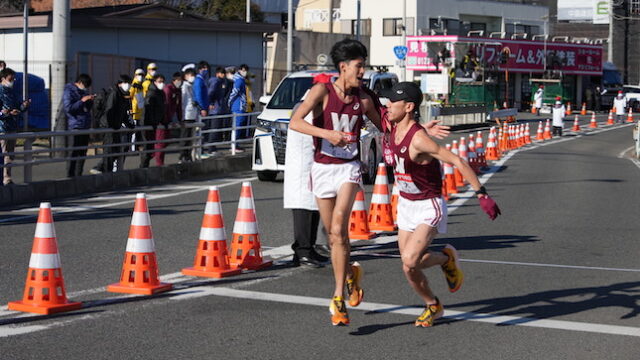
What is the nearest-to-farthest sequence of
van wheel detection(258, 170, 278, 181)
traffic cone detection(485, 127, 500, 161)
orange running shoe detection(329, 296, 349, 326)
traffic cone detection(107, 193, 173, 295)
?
1. orange running shoe detection(329, 296, 349, 326)
2. traffic cone detection(107, 193, 173, 295)
3. van wheel detection(258, 170, 278, 181)
4. traffic cone detection(485, 127, 500, 161)

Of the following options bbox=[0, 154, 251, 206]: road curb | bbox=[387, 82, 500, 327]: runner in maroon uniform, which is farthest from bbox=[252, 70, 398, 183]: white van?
bbox=[387, 82, 500, 327]: runner in maroon uniform

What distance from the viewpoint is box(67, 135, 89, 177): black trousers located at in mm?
18109

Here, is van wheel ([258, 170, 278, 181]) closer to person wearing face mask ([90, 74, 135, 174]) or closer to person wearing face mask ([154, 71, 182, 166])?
person wearing face mask ([154, 71, 182, 166])

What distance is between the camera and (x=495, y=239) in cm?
1260

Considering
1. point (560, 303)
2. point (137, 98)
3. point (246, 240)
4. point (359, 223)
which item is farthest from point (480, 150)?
point (560, 303)

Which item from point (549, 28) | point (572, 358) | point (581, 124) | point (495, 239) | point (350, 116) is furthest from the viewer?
point (549, 28)

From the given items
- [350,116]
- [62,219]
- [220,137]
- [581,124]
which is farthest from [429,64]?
[350,116]

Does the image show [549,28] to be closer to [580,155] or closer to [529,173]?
[580,155]

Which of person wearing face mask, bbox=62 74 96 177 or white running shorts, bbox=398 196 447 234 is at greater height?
person wearing face mask, bbox=62 74 96 177

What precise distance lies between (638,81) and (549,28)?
445 inches

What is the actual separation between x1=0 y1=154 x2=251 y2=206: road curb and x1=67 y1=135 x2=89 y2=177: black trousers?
0.30 metres

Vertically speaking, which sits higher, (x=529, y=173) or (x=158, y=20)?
(x=158, y=20)

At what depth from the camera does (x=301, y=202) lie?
1041cm

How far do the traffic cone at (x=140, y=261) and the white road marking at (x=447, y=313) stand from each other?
28 centimetres
